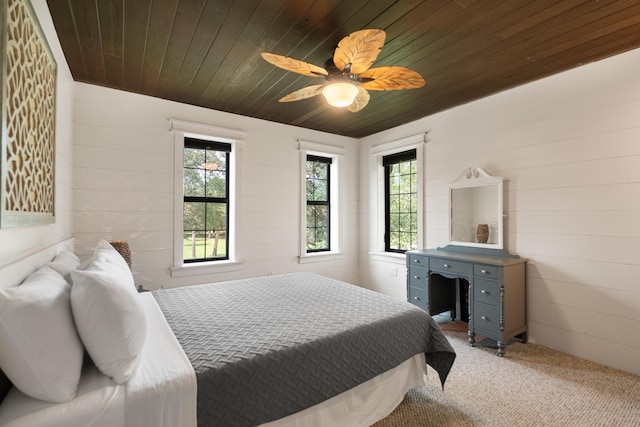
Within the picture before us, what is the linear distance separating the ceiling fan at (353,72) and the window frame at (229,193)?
1503 millimetres

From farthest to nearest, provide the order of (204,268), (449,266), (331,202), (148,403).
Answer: (331,202) < (204,268) < (449,266) < (148,403)

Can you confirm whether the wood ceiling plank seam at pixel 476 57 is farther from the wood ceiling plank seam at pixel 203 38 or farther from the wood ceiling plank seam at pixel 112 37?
the wood ceiling plank seam at pixel 112 37

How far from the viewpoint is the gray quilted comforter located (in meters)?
1.28

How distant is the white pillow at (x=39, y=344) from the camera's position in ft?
3.03

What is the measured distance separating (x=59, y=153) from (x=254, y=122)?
81.6 inches

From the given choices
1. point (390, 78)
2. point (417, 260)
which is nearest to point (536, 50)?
point (390, 78)

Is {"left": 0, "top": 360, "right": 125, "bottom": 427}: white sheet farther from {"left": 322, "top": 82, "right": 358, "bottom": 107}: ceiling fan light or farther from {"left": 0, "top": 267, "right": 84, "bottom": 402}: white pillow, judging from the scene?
{"left": 322, "top": 82, "right": 358, "bottom": 107}: ceiling fan light

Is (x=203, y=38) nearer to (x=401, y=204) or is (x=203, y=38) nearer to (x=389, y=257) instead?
(x=401, y=204)

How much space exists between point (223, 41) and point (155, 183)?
1.73 m

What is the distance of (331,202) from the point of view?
4.62 m

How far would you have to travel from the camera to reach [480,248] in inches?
125

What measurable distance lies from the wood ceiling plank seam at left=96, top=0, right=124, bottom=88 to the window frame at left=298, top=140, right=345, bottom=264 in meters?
2.18

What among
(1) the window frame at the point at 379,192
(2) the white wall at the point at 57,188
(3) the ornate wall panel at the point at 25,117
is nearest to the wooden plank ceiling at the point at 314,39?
(2) the white wall at the point at 57,188

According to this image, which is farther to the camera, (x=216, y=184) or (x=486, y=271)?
(x=216, y=184)
